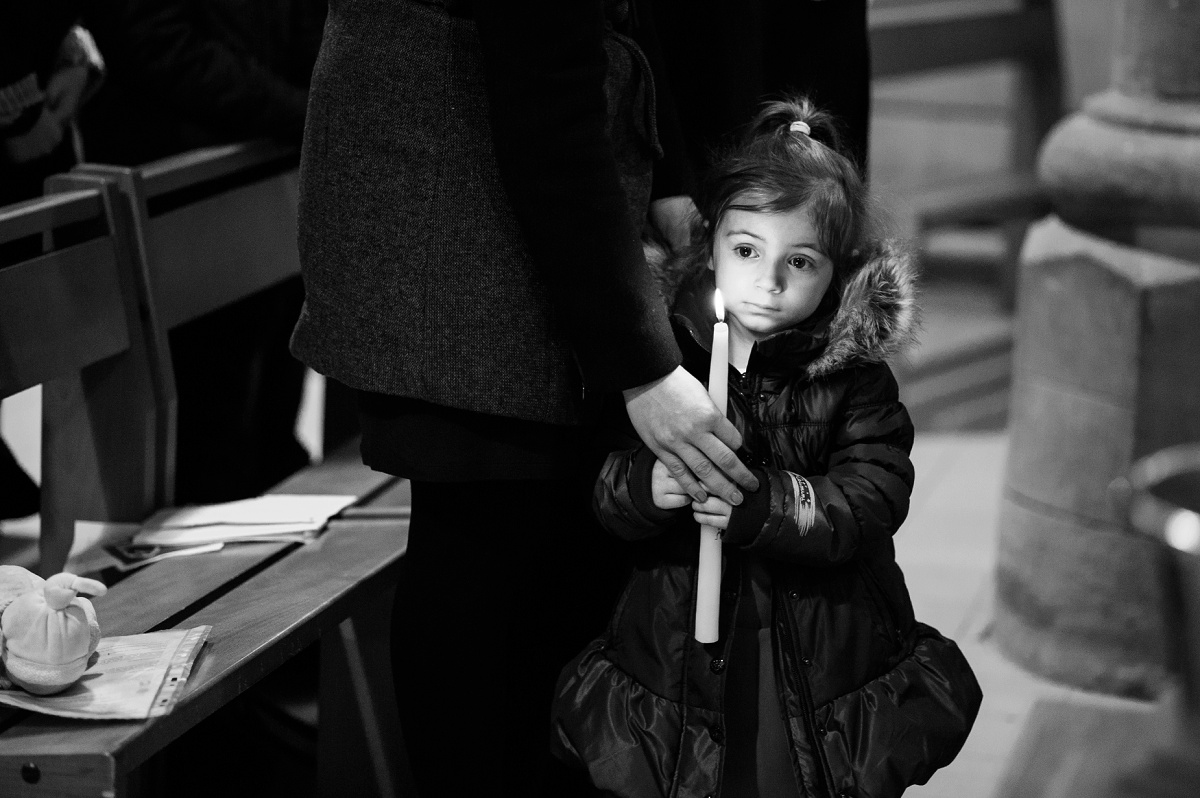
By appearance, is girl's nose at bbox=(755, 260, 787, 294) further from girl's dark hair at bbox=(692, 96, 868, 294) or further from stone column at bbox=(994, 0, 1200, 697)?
stone column at bbox=(994, 0, 1200, 697)

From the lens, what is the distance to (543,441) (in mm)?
1793

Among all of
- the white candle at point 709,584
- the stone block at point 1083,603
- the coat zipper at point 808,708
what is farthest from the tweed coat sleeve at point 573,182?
the stone block at point 1083,603

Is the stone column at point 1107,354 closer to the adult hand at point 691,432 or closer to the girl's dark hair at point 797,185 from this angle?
the girl's dark hair at point 797,185

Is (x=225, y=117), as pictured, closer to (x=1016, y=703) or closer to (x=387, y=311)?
(x=387, y=311)

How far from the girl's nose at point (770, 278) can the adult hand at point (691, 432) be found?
172 mm

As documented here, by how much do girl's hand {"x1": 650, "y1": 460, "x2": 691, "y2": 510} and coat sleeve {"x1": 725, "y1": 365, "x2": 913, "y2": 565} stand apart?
69mm

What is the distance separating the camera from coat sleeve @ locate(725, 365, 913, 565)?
1706 millimetres

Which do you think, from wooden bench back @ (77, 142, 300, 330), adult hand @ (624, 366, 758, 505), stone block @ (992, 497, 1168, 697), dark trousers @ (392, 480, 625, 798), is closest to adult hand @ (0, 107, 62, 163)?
wooden bench back @ (77, 142, 300, 330)

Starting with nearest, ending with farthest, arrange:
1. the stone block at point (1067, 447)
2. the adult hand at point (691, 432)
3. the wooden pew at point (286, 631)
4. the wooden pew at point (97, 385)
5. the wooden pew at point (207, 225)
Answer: the adult hand at point (691, 432)
the wooden pew at point (286, 631)
the wooden pew at point (97, 385)
the wooden pew at point (207, 225)
the stone block at point (1067, 447)

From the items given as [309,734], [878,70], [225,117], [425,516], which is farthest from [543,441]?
[878,70]

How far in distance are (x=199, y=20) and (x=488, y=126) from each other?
1.58m

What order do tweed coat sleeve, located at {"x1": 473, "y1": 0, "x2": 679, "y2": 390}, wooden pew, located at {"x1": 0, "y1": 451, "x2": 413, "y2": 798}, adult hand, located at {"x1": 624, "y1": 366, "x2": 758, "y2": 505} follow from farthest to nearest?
wooden pew, located at {"x1": 0, "y1": 451, "x2": 413, "y2": 798}, adult hand, located at {"x1": 624, "y1": 366, "x2": 758, "y2": 505}, tweed coat sleeve, located at {"x1": 473, "y1": 0, "x2": 679, "y2": 390}

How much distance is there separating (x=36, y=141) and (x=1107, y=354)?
225 centimetres

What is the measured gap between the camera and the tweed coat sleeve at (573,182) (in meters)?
1.52
